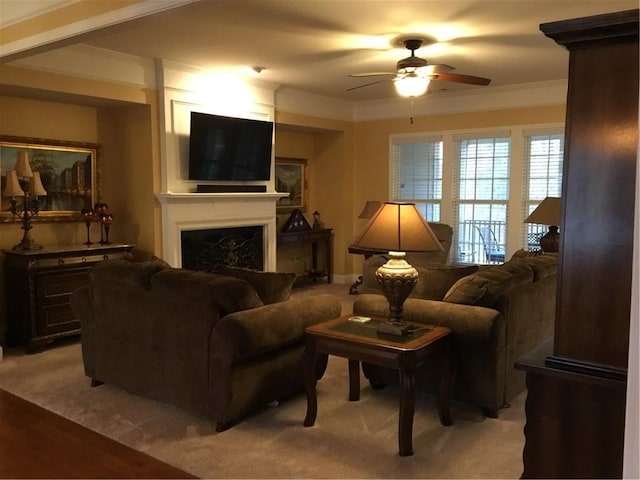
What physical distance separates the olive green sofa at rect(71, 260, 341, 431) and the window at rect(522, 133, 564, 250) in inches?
163

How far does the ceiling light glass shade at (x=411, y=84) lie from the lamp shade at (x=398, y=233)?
6.10 feet

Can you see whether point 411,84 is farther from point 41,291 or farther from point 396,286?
point 41,291

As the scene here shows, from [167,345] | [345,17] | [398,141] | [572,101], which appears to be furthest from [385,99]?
[572,101]

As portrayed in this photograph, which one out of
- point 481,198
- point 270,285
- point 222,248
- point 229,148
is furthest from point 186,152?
point 481,198

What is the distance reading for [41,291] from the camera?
466 centimetres

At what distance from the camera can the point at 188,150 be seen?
18.7 ft

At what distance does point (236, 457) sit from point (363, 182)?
5620 millimetres

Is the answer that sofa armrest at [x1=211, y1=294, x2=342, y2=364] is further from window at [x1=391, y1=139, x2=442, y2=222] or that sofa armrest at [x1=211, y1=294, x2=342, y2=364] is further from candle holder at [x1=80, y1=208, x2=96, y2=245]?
window at [x1=391, y1=139, x2=442, y2=222]

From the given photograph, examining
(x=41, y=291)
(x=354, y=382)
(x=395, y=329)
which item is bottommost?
(x=354, y=382)

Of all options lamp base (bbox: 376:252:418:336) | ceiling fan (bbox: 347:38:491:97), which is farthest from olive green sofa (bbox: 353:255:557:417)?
ceiling fan (bbox: 347:38:491:97)

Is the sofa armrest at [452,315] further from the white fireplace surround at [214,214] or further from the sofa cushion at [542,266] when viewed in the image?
the white fireplace surround at [214,214]

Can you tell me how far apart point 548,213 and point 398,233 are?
90.6 inches

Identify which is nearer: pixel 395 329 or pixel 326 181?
pixel 395 329

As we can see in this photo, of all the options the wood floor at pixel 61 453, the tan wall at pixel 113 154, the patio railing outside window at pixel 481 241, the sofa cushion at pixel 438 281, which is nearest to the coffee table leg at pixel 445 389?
the sofa cushion at pixel 438 281
